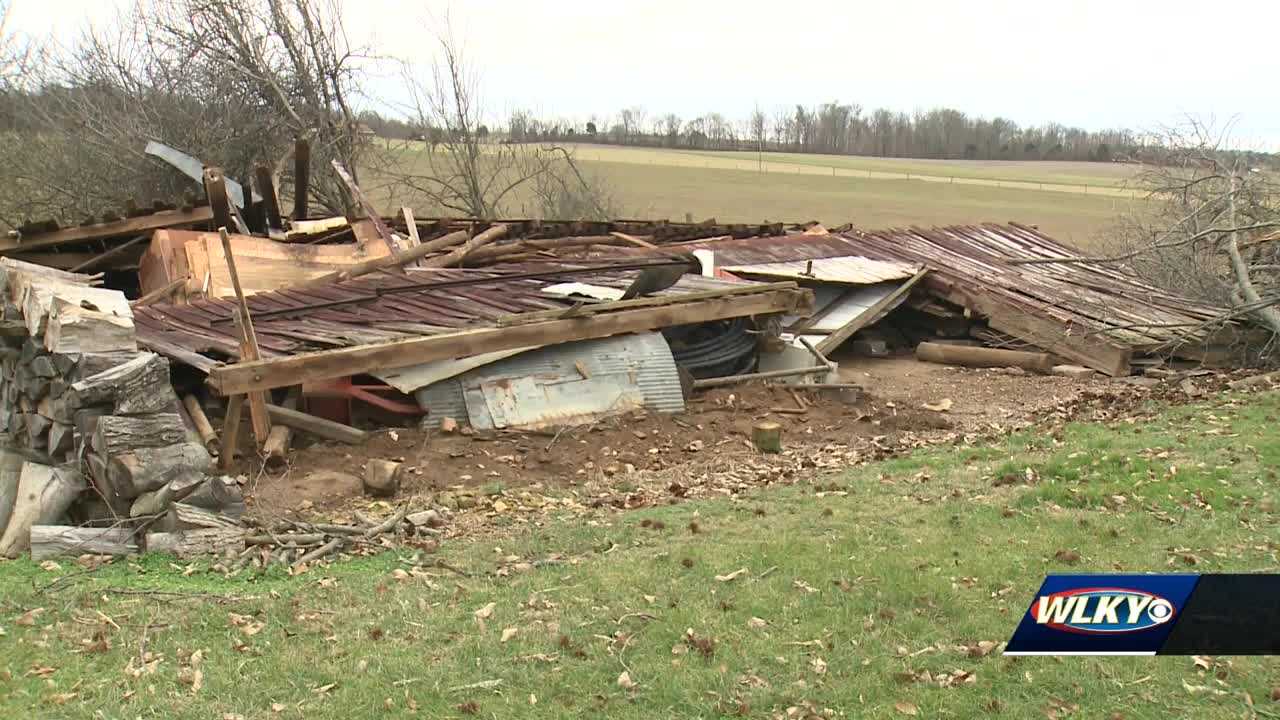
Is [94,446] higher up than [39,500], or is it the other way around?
[94,446]

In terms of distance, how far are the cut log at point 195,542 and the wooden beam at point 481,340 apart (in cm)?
168

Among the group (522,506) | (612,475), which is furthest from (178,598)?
(612,475)

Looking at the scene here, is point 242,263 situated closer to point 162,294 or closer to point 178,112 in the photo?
point 162,294

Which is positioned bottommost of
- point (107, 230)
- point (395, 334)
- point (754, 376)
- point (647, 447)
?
point (647, 447)

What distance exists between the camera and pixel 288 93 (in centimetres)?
2084

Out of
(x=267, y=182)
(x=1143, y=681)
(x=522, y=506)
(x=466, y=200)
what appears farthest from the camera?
(x=466, y=200)

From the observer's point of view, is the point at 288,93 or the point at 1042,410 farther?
the point at 288,93

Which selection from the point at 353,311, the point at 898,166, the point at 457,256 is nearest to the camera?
the point at 353,311

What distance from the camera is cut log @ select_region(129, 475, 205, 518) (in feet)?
20.3

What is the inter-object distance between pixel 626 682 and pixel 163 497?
138 inches

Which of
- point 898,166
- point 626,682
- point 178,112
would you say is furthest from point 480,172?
point 898,166

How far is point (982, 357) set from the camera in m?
13.7

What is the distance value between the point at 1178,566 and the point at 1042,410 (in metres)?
5.65

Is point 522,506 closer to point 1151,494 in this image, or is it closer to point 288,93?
point 1151,494
